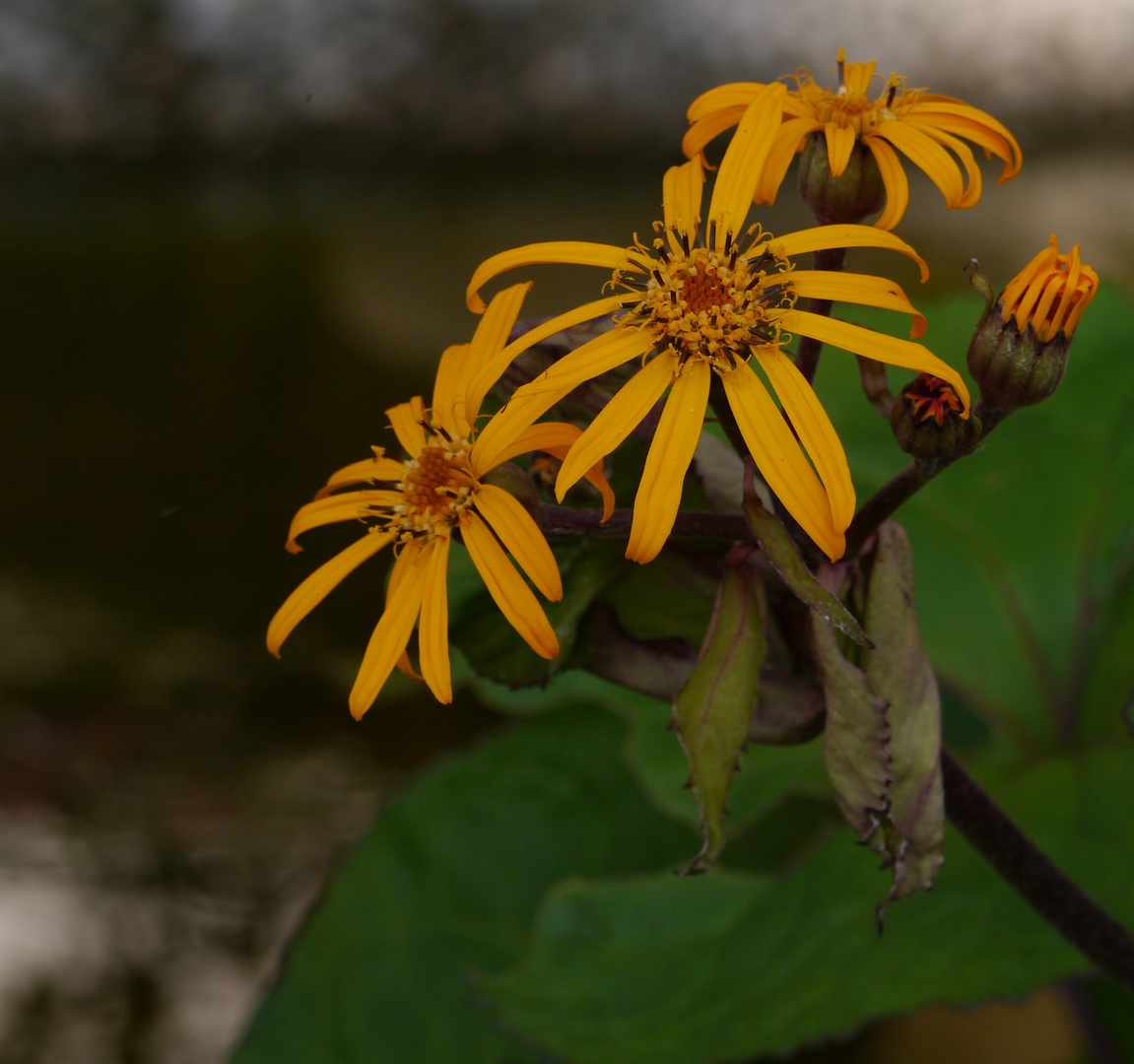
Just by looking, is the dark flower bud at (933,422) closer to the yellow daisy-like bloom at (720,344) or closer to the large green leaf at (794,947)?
the yellow daisy-like bloom at (720,344)

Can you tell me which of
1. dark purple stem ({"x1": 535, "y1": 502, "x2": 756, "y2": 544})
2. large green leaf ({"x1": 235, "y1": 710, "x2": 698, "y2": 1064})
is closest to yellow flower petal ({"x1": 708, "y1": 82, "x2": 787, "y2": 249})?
Answer: dark purple stem ({"x1": 535, "y1": 502, "x2": 756, "y2": 544})

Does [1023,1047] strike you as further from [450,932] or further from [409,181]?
[409,181]

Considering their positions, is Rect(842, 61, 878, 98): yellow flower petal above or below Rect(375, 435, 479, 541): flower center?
above

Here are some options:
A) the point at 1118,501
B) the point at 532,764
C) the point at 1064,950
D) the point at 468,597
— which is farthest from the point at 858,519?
the point at 532,764

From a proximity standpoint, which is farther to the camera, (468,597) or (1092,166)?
(1092,166)

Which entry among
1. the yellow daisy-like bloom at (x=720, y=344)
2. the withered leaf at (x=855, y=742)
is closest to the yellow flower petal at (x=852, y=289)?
the yellow daisy-like bloom at (x=720, y=344)

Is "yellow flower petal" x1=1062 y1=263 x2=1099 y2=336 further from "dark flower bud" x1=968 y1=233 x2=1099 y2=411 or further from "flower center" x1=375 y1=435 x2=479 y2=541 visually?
"flower center" x1=375 y1=435 x2=479 y2=541

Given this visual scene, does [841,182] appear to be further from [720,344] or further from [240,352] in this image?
[240,352]
